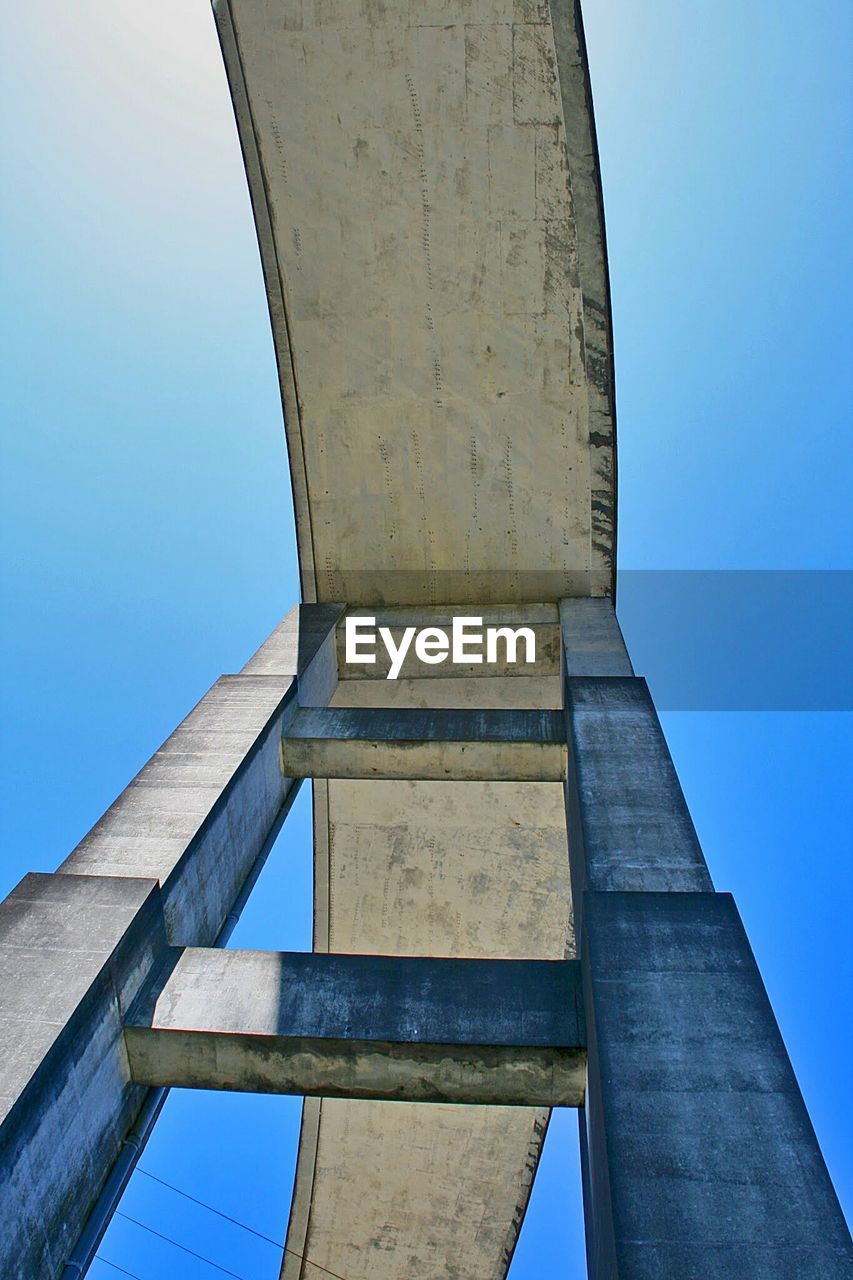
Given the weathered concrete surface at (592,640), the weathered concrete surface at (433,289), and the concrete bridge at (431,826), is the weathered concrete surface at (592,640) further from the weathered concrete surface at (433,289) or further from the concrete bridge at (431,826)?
→ the weathered concrete surface at (433,289)

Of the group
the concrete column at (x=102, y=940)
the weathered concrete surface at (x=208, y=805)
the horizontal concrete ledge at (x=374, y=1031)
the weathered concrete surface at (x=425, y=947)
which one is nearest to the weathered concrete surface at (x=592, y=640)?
the weathered concrete surface at (x=425, y=947)

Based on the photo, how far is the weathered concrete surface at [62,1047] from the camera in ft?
15.4

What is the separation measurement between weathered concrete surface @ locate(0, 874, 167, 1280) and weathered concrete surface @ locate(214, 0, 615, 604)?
704cm

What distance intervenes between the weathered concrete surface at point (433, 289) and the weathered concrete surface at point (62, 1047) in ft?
23.1

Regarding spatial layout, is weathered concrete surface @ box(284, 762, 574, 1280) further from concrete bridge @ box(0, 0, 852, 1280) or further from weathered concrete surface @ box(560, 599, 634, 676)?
weathered concrete surface @ box(560, 599, 634, 676)

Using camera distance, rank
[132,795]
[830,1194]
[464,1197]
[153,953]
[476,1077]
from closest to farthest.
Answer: [830,1194] < [476,1077] < [153,953] < [132,795] < [464,1197]

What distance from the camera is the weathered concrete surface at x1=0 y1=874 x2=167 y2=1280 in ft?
15.4

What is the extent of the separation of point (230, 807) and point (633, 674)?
4380mm

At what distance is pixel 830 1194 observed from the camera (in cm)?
389

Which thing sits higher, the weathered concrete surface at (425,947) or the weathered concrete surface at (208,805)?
the weathered concrete surface at (208,805)

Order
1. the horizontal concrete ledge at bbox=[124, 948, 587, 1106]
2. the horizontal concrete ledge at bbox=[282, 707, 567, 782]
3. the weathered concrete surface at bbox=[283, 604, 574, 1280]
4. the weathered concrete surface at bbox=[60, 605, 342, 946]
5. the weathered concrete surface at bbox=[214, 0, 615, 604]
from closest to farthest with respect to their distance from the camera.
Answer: the horizontal concrete ledge at bbox=[124, 948, 587, 1106] → the weathered concrete surface at bbox=[60, 605, 342, 946] → the horizontal concrete ledge at bbox=[282, 707, 567, 782] → the weathered concrete surface at bbox=[214, 0, 615, 604] → the weathered concrete surface at bbox=[283, 604, 574, 1280]

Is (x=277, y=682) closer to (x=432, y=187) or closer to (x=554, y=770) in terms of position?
(x=554, y=770)

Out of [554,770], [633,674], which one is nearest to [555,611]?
[633,674]

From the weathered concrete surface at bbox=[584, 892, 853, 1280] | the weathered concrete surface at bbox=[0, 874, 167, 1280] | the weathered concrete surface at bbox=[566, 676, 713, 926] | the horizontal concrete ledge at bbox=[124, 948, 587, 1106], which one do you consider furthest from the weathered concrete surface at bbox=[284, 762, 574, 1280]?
the weathered concrete surface at bbox=[584, 892, 853, 1280]
